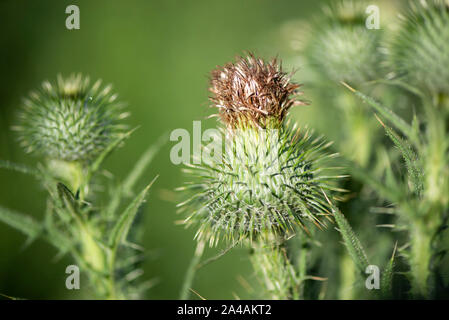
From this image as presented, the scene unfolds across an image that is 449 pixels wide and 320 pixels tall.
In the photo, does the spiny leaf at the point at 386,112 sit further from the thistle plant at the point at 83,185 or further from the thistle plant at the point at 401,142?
the thistle plant at the point at 83,185

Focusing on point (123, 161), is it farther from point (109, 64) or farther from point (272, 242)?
point (272, 242)

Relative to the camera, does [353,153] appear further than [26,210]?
No

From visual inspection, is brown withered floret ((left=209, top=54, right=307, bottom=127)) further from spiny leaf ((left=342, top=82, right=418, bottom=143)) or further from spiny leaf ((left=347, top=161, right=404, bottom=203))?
spiny leaf ((left=347, top=161, right=404, bottom=203))

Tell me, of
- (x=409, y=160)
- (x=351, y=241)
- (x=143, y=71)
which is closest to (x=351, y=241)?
(x=351, y=241)

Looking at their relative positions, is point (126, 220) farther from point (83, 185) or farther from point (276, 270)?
point (276, 270)

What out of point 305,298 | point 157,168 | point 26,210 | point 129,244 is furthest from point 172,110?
point 305,298

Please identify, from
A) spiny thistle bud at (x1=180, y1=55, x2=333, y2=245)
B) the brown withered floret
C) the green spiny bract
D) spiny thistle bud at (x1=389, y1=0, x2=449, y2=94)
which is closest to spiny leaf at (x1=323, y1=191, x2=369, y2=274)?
spiny thistle bud at (x1=180, y1=55, x2=333, y2=245)
